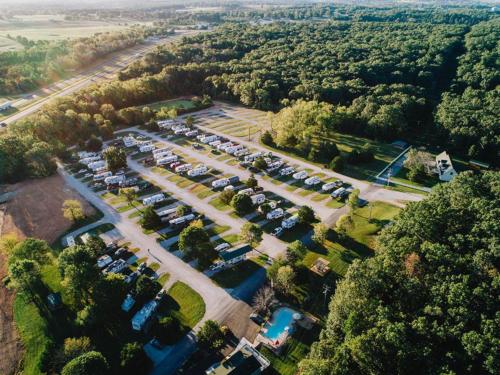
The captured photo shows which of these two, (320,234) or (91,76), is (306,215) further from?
(91,76)

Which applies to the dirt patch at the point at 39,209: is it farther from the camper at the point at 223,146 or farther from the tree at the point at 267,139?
the tree at the point at 267,139

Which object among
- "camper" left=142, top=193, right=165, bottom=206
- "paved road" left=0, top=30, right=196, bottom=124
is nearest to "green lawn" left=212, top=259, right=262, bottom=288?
"camper" left=142, top=193, right=165, bottom=206

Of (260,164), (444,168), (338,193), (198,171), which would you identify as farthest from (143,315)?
(444,168)

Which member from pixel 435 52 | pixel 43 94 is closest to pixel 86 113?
pixel 43 94

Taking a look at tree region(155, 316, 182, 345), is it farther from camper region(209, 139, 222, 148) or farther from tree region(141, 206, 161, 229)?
camper region(209, 139, 222, 148)

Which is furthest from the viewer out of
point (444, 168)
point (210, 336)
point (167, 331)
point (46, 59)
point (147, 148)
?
point (46, 59)

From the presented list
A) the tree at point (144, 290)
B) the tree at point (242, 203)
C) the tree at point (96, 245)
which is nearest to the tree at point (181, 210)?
the tree at point (242, 203)

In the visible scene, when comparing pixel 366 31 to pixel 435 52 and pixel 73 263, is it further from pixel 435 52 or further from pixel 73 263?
pixel 73 263
